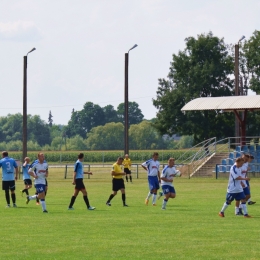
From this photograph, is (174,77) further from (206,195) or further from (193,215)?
(193,215)

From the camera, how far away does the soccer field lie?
15.4m

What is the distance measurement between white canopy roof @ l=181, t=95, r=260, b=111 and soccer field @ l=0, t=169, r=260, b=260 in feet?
79.4

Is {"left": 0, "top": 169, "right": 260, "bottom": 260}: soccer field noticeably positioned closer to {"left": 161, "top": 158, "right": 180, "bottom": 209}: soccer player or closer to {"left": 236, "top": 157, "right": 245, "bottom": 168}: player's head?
{"left": 161, "top": 158, "right": 180, "bottom": 209}: soccer player

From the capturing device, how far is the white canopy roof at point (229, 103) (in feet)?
172

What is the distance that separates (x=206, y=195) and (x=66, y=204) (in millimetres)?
7777

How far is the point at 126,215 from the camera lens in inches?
945

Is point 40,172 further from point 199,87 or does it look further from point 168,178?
point 199,87

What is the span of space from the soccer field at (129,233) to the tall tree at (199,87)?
137ft

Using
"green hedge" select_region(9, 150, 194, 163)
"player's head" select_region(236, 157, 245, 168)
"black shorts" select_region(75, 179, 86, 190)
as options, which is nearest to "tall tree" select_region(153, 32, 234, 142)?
"green hedge" select_region(9, 150, 194, 163)

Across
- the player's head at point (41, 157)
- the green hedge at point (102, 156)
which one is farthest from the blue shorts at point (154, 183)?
the green hedge at point (102, 156)

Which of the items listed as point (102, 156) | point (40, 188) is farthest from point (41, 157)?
point (102, 156)

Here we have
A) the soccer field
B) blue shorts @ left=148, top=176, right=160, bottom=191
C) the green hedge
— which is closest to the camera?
the soccer field

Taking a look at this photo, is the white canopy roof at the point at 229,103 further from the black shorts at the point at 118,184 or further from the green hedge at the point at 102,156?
the green hedge at the point at 102,156

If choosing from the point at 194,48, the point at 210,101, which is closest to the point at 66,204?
the point at 210,101
